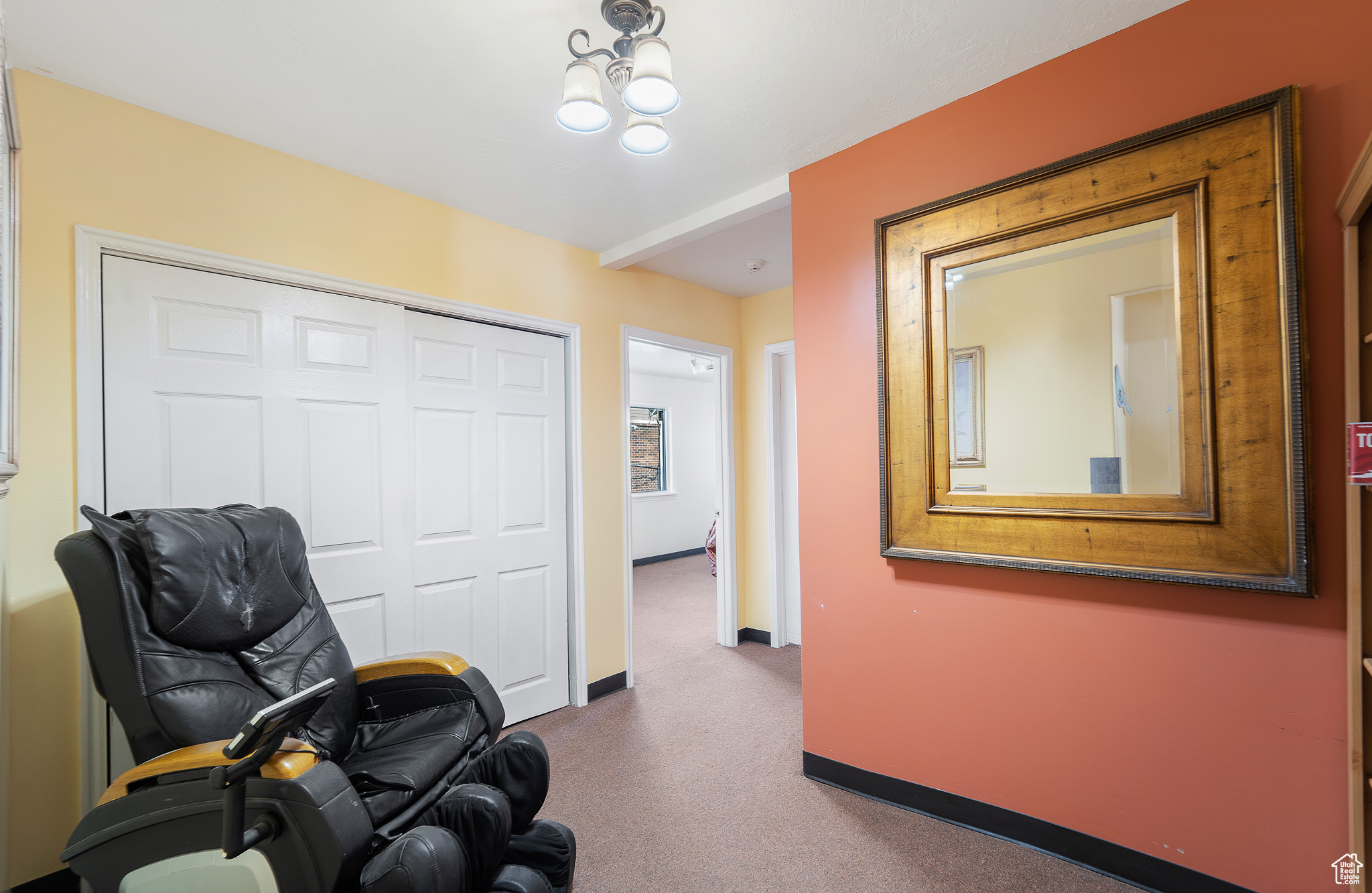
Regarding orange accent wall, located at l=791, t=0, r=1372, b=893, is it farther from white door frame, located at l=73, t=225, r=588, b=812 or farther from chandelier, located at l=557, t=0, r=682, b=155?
white door frame, located at l=73, t=225, r=588, b=812

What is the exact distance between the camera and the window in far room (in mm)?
8297

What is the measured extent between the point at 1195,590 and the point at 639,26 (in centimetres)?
219

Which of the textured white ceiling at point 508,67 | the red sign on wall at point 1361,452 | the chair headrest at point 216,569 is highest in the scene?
the textured white ceiling at point 508,67

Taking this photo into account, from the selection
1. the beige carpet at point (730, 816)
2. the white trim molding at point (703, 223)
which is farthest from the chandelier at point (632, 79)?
the beige carpet at point (730, 816)

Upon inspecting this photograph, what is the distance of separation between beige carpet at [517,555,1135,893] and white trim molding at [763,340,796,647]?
2.44 feet

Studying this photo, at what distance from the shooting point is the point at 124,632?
146cm

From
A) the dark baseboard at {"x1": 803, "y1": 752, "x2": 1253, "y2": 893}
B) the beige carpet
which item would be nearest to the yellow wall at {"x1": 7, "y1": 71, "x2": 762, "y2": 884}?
the beige carpet

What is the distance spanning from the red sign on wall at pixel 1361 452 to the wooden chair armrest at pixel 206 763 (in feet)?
7.74

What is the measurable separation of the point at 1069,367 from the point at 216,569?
261 centimetres

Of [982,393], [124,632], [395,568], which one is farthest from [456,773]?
[982,393]

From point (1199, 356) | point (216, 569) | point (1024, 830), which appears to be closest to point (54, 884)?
point (216, 569)

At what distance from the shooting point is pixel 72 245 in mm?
1921

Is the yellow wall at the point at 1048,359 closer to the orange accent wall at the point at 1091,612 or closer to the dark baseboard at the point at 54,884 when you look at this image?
the orange accent wall at the point at 1091,612

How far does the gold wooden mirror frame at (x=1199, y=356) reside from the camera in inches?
60.1
